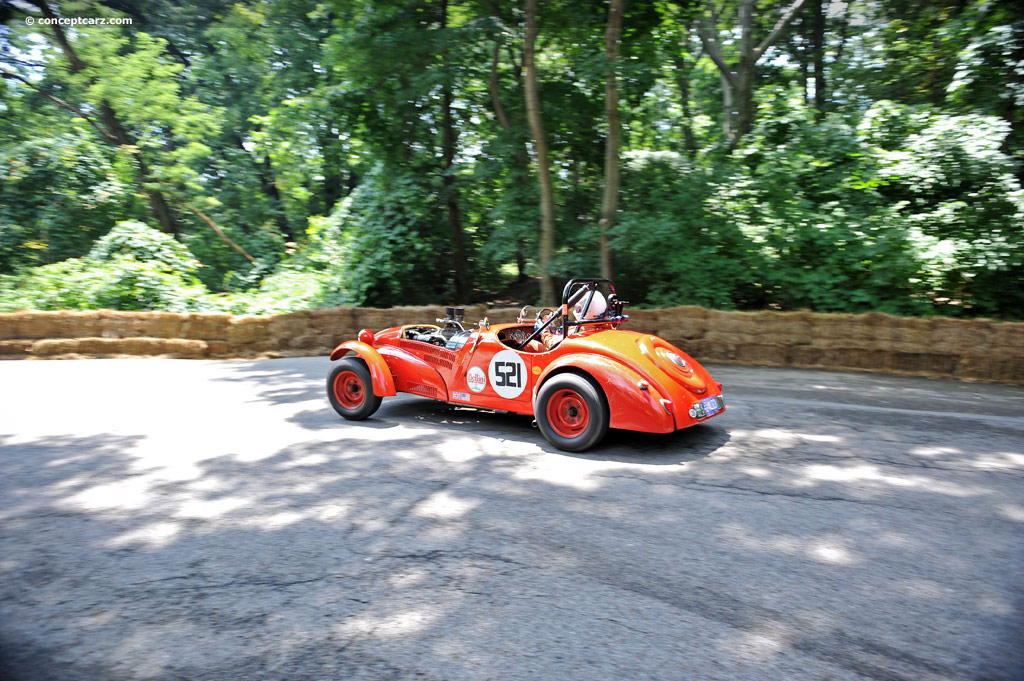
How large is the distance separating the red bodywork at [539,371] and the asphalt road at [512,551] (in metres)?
0.37

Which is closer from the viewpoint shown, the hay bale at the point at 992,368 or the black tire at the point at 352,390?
the black tire at the point at 352,390

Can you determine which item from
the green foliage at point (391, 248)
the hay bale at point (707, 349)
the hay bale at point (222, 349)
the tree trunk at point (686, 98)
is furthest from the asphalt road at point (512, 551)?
the tree trunk at point (686, 98)

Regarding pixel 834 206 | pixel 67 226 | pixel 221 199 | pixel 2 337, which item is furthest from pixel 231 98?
pixel 834 206

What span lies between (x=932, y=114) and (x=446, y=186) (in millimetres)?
9493

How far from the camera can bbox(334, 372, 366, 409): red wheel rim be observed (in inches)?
269

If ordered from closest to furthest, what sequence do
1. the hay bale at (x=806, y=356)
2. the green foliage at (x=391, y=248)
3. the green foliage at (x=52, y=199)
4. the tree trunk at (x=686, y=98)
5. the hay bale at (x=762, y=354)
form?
1. the hay bale at (x=806, y=356)
2. the hay bale at (x=762, y=354)
3. the tree trunk at (x=686, y=98)
4. the green foliage at (x=391, y=248)
5. the green foliage at (x=52, y=199)

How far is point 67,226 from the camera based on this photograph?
17.8m

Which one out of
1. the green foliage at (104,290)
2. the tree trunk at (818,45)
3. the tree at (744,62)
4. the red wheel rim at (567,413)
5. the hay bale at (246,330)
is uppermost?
the tree trunk at (818,45)

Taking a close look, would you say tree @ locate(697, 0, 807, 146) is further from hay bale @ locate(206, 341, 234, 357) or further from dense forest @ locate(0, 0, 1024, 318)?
hay bale @ locate(206, 341, 234, 357)

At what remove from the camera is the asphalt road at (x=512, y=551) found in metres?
2.62

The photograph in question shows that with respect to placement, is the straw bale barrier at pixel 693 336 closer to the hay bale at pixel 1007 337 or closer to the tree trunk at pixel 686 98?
the hay bale at pixel 1007 337

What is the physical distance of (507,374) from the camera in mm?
5965

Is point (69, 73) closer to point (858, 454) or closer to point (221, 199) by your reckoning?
point (221, 199)

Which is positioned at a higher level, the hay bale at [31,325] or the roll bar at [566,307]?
the roll bar at [566,307]
